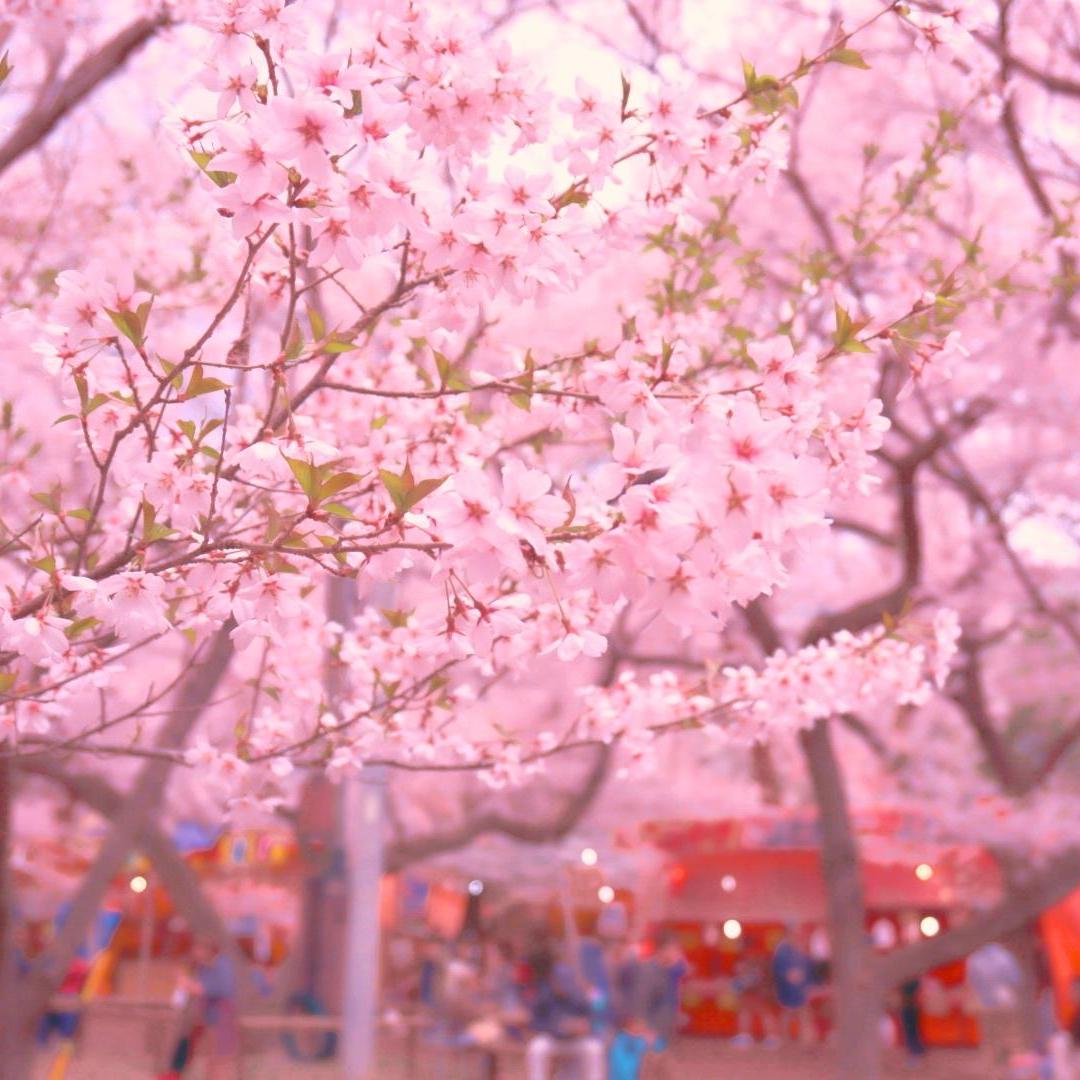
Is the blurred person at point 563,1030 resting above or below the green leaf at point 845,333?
below

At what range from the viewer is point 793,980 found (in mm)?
19141

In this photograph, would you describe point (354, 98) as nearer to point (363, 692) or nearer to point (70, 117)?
point (363, 692)

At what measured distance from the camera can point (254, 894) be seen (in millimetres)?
25312

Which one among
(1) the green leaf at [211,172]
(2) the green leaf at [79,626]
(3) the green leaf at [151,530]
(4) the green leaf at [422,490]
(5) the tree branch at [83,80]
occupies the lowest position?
(4) the green leaf at [422,490]

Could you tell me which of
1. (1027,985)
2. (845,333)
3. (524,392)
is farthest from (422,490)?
(1027,985)

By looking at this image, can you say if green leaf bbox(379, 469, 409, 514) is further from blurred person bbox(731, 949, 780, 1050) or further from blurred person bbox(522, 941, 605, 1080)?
blurred person bbox(731, 949, 780, 1050)

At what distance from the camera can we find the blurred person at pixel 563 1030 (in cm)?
980

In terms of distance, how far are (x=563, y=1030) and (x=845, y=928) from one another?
2.32 m

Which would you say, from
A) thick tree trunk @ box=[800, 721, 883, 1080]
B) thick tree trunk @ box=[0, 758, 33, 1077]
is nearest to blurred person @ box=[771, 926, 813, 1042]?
thick tree trunk @ box=[800, 721, 883, 1080]

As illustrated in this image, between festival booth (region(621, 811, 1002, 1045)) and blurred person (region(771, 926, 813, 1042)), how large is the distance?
288mm

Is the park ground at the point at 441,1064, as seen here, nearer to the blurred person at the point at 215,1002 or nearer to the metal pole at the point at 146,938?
the metal pole at the point at 146,938

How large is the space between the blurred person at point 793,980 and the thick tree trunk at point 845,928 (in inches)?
361

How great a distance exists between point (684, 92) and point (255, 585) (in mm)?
1493

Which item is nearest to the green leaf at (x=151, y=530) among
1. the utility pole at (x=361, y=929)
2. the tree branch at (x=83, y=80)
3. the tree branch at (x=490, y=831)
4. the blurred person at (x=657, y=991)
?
the tree branch at (x=83, y=80)
